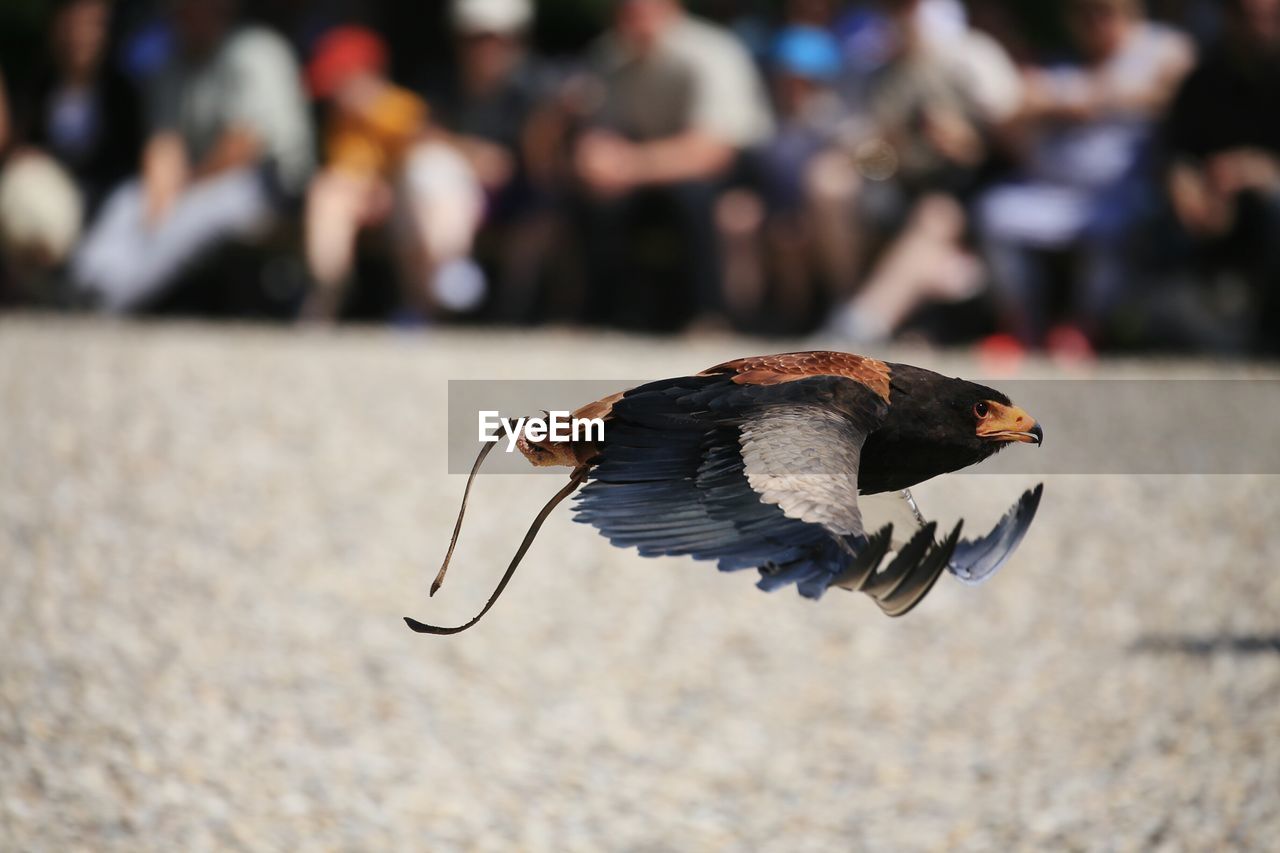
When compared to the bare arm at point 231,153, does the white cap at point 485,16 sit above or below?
above

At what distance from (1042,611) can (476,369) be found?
73.1 inches

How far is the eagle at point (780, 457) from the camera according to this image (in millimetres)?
646

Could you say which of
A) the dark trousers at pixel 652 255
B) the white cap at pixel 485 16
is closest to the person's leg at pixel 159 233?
the white cap at pixel 485 16

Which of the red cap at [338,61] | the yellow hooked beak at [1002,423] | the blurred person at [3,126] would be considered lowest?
the yellow hooked beak at [1002,423]

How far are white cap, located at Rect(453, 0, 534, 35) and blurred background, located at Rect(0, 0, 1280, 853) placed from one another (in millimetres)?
14

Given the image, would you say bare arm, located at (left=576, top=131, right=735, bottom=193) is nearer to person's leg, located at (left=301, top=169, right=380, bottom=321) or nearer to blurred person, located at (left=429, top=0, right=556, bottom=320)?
blurred person, located at (left=429, top=0, right=556, bottom=320)

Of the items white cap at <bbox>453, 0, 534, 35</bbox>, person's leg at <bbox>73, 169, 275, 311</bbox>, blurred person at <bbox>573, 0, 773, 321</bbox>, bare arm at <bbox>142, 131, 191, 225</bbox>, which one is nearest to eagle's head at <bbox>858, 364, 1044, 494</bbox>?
blurred person at <bbox>573, 0, 773, 321</bbox>

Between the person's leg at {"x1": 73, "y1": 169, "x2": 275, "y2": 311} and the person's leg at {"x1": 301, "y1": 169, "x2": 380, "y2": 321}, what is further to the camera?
the person's leg at {"x1": 73, "y1": 169, "x2": 275, "y2": 311}

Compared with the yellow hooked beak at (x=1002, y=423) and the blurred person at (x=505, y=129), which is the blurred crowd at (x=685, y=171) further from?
the yellow hooked beak at (x=1002, y=423)

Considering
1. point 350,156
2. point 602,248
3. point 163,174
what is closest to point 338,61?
point 350,156

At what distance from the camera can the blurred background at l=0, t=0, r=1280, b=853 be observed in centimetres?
271

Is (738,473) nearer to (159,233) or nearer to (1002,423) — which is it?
(1002,423)

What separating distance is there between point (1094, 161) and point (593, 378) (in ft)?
5.24

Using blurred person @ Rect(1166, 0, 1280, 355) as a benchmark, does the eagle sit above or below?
below
